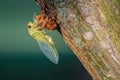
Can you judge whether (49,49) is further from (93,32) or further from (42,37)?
(93,32)

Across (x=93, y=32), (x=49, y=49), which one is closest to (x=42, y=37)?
(x=49, y=49)

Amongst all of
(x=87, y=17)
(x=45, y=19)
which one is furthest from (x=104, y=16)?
(x=45, y=19)

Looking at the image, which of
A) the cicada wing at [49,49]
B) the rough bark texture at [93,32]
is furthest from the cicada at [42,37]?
the rough bark texture at [93,32]

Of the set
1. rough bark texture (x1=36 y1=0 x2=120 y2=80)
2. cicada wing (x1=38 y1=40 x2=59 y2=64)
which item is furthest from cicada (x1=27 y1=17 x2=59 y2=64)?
rough bark texture (x1=36 y1=0 x2=120 y2=80)

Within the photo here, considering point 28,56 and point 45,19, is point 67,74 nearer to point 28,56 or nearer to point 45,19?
point 28,56

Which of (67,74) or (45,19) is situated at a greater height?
(45,19)

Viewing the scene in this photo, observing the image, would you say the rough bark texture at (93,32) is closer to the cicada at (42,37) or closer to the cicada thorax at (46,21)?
the cicada thorax at (46,21)

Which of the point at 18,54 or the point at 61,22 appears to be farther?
the point at 18,54
